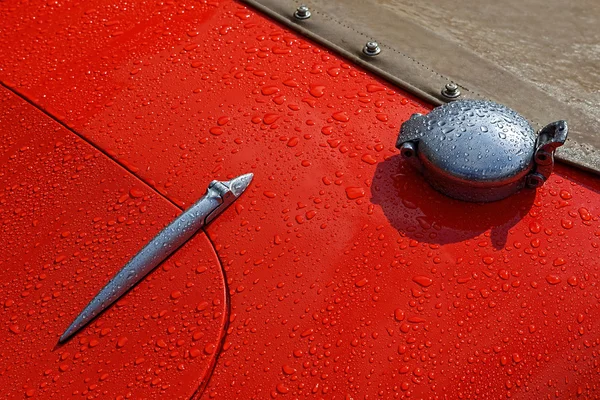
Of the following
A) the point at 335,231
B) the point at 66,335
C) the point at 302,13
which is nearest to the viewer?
the point at 66,335

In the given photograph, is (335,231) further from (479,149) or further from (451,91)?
(451,91)

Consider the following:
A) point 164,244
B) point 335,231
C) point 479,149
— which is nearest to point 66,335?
point 164,244

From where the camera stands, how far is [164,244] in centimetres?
138

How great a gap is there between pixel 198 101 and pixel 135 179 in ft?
0.98

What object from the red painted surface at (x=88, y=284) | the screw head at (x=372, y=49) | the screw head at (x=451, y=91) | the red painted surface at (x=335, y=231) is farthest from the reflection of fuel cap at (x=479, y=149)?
the red painted surface at (x=88, y=284)

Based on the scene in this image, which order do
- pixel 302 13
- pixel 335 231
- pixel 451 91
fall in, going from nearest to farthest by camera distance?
pixel 335 231, pixel 451 91, pixel 302 13

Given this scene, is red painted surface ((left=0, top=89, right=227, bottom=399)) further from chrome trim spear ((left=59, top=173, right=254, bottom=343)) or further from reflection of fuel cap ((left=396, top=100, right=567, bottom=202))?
reflection of fuel cap ((left=396, top=100, right=567, bottom=202))

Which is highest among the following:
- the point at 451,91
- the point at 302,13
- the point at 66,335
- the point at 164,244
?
the point at 302,13

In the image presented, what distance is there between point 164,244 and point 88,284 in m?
0.20

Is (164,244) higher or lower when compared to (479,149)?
lower

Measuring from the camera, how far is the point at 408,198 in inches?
57.5

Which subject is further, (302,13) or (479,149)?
(302,13)

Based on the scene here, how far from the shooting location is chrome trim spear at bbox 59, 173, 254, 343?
132cm

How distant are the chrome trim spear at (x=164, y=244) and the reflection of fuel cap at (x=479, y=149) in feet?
1.45
